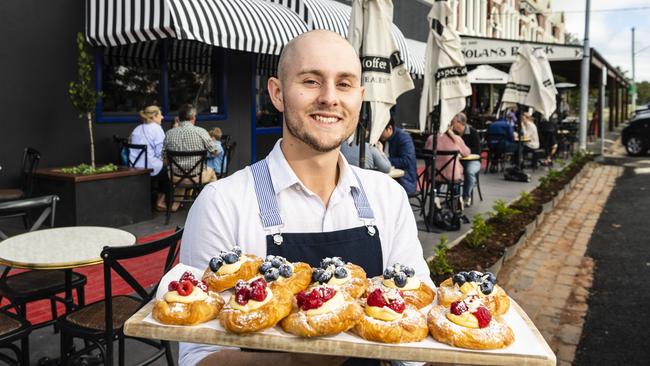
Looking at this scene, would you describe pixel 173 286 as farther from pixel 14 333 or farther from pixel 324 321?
pixel 14 333

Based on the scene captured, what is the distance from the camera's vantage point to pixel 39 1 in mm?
7910

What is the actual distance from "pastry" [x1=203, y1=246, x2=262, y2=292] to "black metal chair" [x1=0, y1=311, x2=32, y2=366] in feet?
6.19

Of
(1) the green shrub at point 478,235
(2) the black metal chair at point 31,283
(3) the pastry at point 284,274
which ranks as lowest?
(1) the green shrub at point 478,235

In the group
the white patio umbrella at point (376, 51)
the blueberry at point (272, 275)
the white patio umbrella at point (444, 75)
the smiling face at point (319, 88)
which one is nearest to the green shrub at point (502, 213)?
the white patio umbrella at point (444, 75)

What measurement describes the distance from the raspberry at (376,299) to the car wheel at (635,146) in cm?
2281

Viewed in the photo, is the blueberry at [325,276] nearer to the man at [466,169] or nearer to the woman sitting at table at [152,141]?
the woman sitting at table at [152,141]

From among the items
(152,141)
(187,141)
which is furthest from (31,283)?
(152,141)

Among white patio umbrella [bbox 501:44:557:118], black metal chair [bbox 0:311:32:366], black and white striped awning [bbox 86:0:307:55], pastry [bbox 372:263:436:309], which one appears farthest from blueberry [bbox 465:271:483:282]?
white patio umbrella [bbox 501:44:557:118]

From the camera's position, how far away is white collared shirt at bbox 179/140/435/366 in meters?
1.83

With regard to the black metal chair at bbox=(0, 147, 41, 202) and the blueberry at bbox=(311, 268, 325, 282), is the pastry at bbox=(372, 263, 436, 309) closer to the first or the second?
the blueberry at bbox=(311, 268, 325, 282)

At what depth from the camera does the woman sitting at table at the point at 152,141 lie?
8422mm

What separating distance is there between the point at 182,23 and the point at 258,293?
674 cm

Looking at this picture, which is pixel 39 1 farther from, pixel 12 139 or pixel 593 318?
pixel 593 318

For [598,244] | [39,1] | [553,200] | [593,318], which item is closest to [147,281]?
[593,318]
